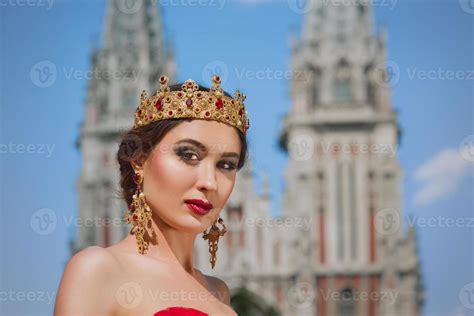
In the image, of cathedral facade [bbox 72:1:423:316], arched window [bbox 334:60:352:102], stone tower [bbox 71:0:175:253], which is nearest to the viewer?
cathedral facade [bbox 72:1:423:316]

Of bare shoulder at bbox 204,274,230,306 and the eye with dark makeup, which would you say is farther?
bare shoulder at bbox 204,274,230,306

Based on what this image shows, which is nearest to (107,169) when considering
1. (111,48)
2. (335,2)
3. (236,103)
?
(111,48)

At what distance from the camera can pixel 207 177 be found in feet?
9.75

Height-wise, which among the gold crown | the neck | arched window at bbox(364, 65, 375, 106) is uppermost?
arched window at bbox(364, 65, 375, 106)

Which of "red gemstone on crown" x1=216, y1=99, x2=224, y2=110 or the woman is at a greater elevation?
"red gemstone on crown" x1=216, y1=99, x2=224, y2=110

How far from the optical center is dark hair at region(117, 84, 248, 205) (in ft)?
9.87

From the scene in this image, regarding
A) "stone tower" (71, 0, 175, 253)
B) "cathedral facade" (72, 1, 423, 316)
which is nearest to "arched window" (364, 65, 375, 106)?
"cathedral facade" (72, 1, 423, 316)

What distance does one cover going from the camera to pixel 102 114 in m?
27.6

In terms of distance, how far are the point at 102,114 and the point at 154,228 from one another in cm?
2479

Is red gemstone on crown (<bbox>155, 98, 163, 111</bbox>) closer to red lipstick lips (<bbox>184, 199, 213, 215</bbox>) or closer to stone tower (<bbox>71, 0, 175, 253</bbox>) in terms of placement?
red lipstick lips (<bbox>184, 199, 213, 215</bbox>)

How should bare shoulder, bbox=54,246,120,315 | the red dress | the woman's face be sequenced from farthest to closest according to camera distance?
the woman's face → the red dress → bare shoulder, bbox=54,246,120,315

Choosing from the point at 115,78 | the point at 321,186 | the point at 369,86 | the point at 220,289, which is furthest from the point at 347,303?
the point at 220,289

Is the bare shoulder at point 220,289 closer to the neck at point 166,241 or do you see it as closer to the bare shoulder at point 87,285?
the neck at point 166,241

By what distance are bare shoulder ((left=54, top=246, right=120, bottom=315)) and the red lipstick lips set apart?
0.30m
